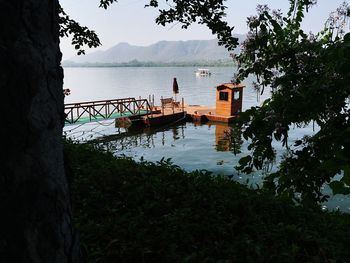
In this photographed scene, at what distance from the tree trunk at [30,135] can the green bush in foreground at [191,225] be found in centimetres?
112

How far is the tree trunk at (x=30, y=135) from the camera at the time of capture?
1309 millimetres

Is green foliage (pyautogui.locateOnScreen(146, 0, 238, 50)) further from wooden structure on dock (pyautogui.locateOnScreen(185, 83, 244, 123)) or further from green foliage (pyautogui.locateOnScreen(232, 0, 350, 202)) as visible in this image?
wooden structure on dock (pyautogui.locateOnScreen(185, 83, 244, 123))

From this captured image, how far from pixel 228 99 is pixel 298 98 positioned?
27.3m

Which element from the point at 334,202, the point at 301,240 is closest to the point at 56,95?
the point at 301,240

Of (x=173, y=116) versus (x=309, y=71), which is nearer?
(x=309, y=71)

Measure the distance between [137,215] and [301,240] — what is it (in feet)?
7.60

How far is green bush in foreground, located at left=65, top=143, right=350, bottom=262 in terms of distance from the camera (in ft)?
11.9

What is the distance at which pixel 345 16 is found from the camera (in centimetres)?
308

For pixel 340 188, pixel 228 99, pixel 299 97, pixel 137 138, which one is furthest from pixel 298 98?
pixel 228 99

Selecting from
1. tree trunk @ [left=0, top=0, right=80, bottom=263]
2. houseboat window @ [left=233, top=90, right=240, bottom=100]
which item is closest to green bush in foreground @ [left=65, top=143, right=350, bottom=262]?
tree trunk @ [left=0, top=0, right=80, bottom=263]

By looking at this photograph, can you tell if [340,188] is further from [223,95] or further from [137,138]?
[223,95]

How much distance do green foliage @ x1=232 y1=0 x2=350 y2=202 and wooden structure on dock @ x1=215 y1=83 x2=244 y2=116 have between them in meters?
26.1

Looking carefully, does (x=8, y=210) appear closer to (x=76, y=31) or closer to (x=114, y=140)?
(x=76, y=31)

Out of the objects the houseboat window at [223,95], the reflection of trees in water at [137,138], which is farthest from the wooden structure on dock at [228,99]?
the reflection of trees in water at [137,138]
